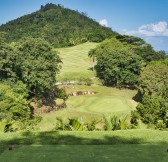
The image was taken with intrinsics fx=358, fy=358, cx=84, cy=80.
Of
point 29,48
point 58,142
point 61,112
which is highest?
point 29,48

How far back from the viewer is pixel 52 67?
142 feet

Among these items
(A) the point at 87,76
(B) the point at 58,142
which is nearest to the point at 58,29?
(A) the point at 87,76

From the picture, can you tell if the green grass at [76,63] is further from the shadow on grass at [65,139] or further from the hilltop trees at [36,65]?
the shadow on grass at [65,139]

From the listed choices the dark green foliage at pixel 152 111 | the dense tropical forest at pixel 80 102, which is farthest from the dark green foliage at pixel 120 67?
the dark green foliage at pixel 152 111

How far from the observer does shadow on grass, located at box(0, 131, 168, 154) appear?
13.0 m

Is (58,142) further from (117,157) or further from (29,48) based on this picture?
(29,48)

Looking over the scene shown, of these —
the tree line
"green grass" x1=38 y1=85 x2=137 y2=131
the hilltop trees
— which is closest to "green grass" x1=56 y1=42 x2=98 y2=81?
the tree line

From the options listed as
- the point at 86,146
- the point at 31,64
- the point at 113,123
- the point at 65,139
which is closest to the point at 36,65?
the point at 31,64

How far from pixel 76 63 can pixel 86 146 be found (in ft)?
259

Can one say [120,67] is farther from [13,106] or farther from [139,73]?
[13,106]

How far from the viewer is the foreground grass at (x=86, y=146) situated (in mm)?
10438

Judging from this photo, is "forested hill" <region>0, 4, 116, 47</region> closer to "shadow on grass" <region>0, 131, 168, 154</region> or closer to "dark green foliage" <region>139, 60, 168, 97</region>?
"dark green foliage" <region>139, 60, 168, 97</region>

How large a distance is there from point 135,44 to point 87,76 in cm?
Answer: 2504

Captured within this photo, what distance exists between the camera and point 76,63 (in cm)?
9069
